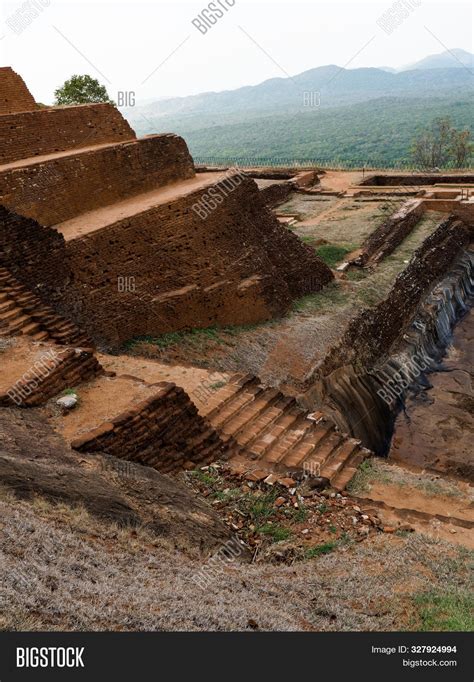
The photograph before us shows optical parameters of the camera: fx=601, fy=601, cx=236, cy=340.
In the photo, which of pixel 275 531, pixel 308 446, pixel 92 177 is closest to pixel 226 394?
pixel 308 446

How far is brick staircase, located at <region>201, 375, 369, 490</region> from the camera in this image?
7.13 metres

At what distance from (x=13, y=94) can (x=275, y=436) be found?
28.5 ft

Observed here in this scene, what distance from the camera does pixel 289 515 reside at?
237 inches

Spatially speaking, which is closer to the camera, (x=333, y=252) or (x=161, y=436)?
(x=161, y=436)

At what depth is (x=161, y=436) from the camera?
21.4 ft

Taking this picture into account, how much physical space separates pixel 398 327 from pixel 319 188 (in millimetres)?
11680

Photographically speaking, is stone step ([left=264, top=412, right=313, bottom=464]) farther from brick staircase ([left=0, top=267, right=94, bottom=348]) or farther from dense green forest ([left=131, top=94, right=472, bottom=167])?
dense green forest ([left=131, top=94, right=472, bottom=167])

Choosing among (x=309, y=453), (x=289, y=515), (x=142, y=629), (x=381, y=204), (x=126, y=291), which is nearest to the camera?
(x=142, y=629)

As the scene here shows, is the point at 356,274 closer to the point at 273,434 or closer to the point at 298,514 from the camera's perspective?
the point at 273,434

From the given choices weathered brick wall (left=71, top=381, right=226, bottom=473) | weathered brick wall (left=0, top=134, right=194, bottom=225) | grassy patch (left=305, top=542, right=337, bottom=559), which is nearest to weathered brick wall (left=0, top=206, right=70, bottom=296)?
weathered brick wall (left=0, top=134, right=194, bottom=225)

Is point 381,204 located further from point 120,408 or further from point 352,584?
point 352,584

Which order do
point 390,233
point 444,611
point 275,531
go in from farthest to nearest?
point 390,233 → point 275,531 → point 444,611

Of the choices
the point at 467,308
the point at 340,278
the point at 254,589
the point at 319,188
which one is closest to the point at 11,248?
the point at 254,589

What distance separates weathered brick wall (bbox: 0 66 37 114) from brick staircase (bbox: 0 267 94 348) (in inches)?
185
